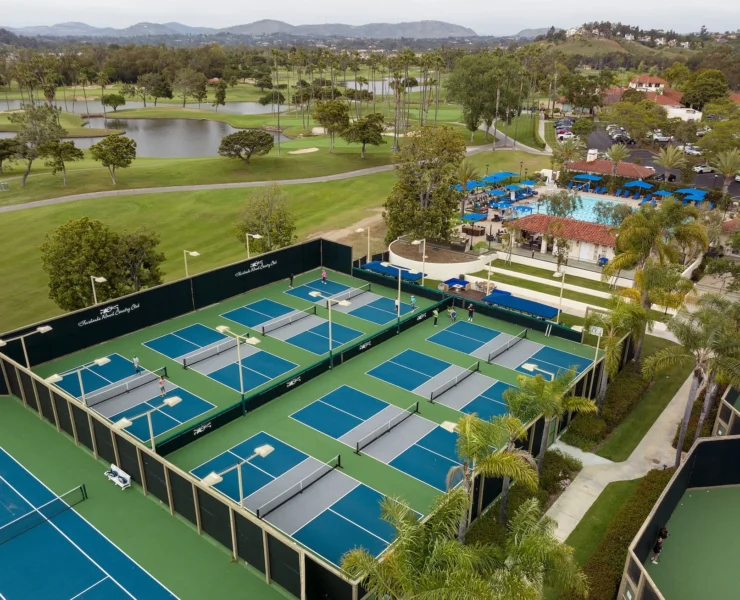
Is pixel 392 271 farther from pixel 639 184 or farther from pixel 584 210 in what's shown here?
pixel 639 184

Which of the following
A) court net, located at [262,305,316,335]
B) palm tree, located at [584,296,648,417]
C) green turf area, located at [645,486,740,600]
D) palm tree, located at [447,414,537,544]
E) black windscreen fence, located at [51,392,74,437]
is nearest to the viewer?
palm tree, located at [447,414,537,544]

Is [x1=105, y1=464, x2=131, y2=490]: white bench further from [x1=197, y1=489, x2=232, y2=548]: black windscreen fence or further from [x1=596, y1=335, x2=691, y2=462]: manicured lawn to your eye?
[x1=596, y1=335, x2=691, y2=462]: manicured lawn

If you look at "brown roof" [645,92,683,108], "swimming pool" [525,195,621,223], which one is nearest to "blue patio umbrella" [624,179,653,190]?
"swimming pool" [525,195,621,223]

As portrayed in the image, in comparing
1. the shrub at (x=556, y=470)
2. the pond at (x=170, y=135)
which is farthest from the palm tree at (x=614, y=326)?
the pond at (x=170, y=135)

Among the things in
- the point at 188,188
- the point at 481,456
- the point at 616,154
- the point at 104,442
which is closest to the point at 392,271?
the point at 104,442

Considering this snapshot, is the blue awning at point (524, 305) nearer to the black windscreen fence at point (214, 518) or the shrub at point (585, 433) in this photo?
the shrub at point (585, 433)

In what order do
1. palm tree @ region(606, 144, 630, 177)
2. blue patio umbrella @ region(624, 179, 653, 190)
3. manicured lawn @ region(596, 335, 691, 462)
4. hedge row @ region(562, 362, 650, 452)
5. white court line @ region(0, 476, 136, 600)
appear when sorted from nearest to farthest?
white court line @ region(0, 476, 136, 600) → manicured lawn @ region(596, 335, 691, 462) → hedge row @ region(562, 362, 650, 452) → blue patio umbrella @ region(624, 179, 653, 190) → palm tree @ region(606, 144, 630, 177)

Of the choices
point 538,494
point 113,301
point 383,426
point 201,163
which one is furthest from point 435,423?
point 201,163
